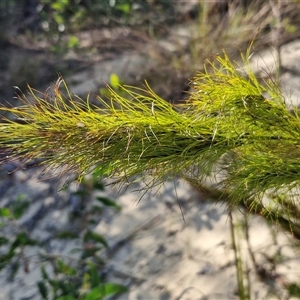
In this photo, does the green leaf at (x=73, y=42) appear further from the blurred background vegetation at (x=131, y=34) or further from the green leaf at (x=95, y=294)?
the green leaf at (x=95, y=294)

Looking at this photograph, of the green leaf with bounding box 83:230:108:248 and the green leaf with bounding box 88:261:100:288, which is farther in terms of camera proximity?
the green leaf with bounding box 83:230:108:248

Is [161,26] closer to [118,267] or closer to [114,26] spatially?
[114,26]

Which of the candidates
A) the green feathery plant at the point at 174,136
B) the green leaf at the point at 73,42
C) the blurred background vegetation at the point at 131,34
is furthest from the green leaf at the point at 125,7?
the green feathery plant at the point at 174,136

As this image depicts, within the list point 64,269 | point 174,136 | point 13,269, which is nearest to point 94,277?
point 64,269

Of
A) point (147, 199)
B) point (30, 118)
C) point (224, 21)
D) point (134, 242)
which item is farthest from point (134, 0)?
point (30, 118)

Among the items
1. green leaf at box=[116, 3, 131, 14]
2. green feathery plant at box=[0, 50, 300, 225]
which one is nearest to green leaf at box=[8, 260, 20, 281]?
green feathery plant at box=[0, 50, 300, 225]

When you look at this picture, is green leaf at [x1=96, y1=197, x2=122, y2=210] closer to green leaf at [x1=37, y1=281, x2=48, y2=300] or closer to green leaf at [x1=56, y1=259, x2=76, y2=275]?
green leaf at [x1=56, y1=259, x2=76, y2=275]
